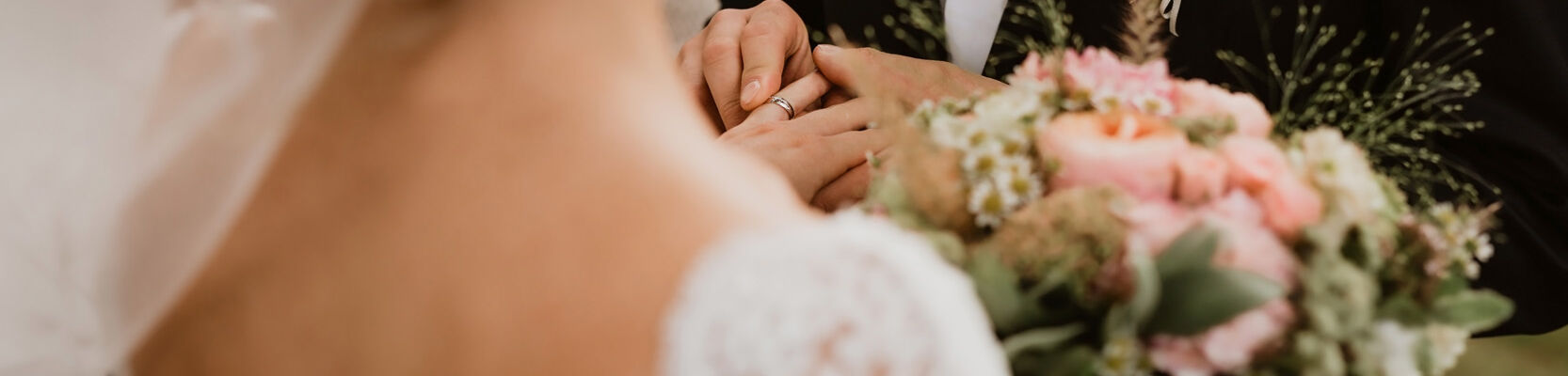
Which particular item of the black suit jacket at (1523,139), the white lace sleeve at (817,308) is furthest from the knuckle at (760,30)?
the white lace sleeve at (817,308)

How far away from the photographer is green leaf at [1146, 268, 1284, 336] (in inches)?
18.8

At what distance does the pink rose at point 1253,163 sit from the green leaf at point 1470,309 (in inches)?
4.3

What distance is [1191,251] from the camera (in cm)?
49

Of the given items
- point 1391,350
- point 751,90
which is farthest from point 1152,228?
point 751,90

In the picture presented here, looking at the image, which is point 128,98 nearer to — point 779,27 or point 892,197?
point 892,197

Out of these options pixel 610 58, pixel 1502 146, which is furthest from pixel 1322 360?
pixel 1502 146

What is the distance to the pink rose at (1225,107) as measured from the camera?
59cm

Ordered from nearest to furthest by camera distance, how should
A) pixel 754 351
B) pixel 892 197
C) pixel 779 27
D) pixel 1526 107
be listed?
pixel 754 351 → pixel 892 197 → pixel 1526 107 → pixel 779 27

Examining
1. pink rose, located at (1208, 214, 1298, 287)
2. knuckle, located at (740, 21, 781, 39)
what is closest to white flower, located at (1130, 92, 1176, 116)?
pink rose, located at (1208, 214, 1298, 287)

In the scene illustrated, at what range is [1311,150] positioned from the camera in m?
0.56

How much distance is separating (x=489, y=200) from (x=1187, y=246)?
1.10 ft

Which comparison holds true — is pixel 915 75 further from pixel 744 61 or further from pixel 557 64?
pixel 557 64

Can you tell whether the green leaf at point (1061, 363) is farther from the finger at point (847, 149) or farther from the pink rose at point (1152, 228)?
the finger at point (847, 149)

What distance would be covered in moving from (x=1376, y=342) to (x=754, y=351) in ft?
1.03
